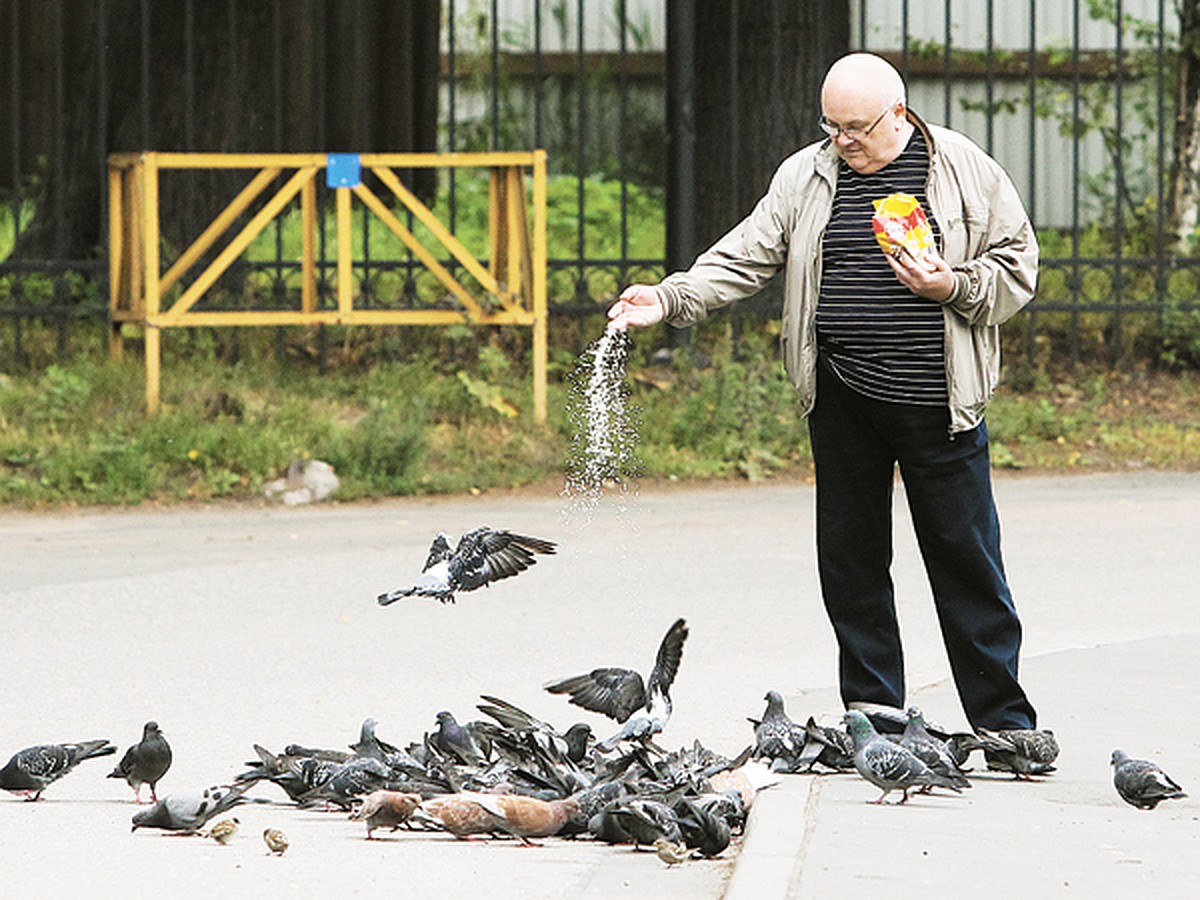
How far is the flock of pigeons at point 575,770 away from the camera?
556 centimetres

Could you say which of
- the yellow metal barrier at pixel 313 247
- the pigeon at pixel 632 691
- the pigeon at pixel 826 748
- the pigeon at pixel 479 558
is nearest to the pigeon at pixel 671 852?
the pigeon at pixel 632 691

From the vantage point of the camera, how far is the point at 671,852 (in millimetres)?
5254

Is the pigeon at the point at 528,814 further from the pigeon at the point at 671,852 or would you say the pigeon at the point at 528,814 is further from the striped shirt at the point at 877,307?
the striped shirt at the point at 877,307

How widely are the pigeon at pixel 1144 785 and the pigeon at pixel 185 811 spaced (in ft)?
7.39

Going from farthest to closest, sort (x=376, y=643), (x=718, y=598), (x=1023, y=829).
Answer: (x=718, y=598), (x=376, y=643), (x=1023, y=829)

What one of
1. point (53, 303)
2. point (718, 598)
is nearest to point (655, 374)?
point (53, 303)

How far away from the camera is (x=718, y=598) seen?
9.48 meters

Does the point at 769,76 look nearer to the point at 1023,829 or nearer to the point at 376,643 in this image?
the point at 376,643

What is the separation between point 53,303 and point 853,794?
936 cm

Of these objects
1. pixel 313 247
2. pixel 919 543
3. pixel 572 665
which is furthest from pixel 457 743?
pixel 313 247

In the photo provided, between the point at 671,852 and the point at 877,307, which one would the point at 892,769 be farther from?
the point at 877,307

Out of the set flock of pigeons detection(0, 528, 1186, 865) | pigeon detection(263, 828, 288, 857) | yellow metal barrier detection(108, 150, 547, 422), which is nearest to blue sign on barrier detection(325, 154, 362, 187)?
yellow metal barrier detection(108, 150, 547, 422)

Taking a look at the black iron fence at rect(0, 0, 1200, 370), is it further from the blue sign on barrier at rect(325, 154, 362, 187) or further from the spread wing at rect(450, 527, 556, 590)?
the spread wing at rect(450, 527, 556, 590)

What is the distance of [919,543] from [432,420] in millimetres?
7239
